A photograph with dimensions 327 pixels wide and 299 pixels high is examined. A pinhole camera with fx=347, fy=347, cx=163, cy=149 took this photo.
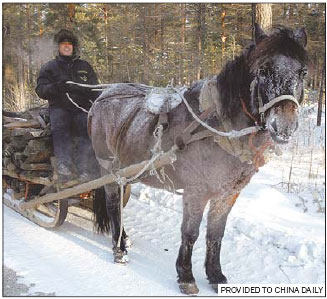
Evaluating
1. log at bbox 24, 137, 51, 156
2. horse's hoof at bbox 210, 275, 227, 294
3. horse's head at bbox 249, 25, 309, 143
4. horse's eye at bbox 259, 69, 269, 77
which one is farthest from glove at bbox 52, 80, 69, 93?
horse's hoof at bbox 210, 275, 227, 294

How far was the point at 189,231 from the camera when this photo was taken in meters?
2.95

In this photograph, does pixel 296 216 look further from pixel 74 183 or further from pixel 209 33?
pixel 209 33

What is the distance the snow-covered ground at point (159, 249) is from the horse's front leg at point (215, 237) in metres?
0.13

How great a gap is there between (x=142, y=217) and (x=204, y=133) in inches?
93.8

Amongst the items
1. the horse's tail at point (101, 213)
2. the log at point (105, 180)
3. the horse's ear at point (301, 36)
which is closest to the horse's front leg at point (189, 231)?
the log at point (105, 180)

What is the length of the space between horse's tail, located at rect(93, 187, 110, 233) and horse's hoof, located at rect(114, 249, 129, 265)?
2.35 feet

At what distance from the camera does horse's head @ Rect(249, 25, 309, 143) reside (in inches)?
81.7

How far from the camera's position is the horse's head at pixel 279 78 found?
2074mm

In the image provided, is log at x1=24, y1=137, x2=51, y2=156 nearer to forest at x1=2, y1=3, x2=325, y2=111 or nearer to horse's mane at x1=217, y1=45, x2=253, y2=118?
horse's mane at x1=217, y1=45, x2=253, y2=118

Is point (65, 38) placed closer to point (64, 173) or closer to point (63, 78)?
point (63, 78)

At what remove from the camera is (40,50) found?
42.9 feet

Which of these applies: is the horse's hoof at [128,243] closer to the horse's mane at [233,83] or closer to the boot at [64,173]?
the boot at [64,173]

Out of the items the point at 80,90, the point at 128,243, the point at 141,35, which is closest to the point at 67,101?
the point at 80,90

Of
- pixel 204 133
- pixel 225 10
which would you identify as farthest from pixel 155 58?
pixel 204 133
